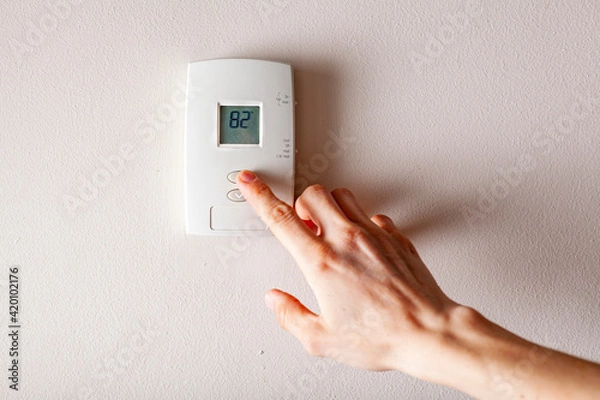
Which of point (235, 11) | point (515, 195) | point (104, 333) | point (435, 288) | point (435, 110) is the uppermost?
point (235, 11)

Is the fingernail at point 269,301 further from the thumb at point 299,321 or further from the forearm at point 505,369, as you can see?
the forearm at point 505,369

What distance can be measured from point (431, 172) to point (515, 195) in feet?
0.43

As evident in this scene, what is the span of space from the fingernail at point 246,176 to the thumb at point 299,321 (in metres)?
0.15

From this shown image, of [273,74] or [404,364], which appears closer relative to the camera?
[404,364]

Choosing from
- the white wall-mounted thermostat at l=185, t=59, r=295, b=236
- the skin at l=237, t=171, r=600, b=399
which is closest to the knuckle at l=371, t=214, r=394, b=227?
the skin at l=237, t=171, r=600, b=399

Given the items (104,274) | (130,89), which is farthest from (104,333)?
(130,89)

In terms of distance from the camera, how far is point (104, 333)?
736mm

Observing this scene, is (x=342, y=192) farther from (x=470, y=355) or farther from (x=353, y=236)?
(x=470, y=355)

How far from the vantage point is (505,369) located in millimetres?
543

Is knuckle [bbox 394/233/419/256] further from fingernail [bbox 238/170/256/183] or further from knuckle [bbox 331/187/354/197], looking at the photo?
fingernail [bbox 238/170/256/183]

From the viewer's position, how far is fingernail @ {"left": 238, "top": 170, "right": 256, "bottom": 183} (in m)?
0.67

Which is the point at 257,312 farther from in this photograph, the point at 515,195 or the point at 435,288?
the point at 515,195

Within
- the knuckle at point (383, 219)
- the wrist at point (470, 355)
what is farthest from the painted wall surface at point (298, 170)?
the wrist at point (470, 355)

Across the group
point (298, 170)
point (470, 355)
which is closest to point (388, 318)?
point (470, 355)
